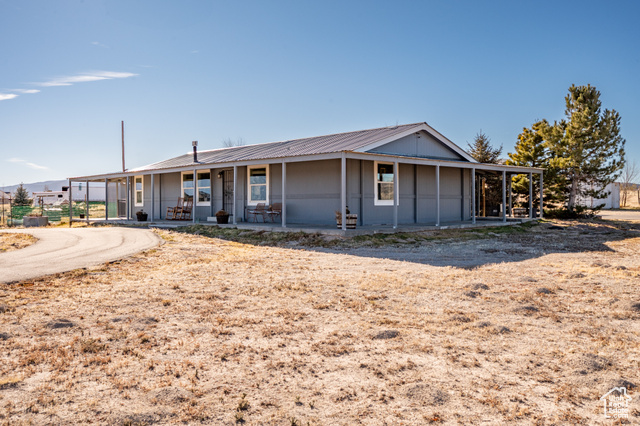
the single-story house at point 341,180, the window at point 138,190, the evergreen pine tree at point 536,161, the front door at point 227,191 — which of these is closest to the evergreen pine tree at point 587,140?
the evergreen pine tree at point 536,161

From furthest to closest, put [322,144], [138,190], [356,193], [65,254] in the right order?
[138,190], [322,144], [356,193], [65,254]

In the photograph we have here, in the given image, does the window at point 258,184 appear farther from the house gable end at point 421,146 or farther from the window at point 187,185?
the house gable end at point 421,146

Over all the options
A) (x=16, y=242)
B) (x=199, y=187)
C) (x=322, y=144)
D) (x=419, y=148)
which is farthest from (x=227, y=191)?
(x=419, y=148)

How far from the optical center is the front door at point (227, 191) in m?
18.2

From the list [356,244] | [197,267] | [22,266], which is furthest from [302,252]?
[22,266]

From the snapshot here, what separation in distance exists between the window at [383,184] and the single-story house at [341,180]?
1 centimetres

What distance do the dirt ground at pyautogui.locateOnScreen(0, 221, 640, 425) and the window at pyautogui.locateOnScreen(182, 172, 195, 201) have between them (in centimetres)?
1211

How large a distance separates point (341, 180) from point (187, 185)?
27.8 feet

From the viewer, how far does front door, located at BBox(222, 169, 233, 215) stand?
1816cm

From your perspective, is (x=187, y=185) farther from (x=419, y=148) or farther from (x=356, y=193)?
(x=419, y=148)

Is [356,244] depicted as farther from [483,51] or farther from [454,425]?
[483,51]

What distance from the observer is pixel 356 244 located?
11.7m

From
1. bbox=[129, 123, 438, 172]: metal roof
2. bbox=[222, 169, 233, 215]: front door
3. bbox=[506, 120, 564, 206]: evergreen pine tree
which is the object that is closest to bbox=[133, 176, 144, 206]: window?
bbox=[129, 123, 438, 172]: metal roof

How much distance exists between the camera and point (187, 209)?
64.5 feet
